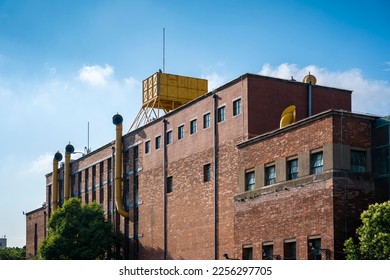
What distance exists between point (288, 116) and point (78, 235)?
22735mm

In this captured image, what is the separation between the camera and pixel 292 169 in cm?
3459

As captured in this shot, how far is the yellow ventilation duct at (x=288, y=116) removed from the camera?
38281 millimetres

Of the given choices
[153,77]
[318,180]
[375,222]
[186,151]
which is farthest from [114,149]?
[375,222]

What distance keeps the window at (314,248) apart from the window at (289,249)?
1.23 metres

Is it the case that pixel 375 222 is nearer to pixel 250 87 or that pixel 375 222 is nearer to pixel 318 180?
pixel 318 180

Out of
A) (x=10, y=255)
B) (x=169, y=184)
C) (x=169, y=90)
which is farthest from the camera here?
(x=10, y=255)

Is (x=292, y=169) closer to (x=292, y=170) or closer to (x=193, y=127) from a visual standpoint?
(x=292, y=170)

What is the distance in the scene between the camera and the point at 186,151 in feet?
152

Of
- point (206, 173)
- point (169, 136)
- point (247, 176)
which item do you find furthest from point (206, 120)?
point (247, 176)

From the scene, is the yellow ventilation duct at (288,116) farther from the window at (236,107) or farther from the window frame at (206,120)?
the window frame at (206,120)

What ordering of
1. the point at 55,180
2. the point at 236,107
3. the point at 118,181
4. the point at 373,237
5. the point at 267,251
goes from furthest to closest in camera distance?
1. the point at 55,180
2. the point at 118,181
3. the point at 236,107
4. the point at 267,251
5. the point at 373,237

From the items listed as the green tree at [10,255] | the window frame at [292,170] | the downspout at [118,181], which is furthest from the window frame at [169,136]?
the green tree at [10,255]

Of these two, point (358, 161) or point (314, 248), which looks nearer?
point (314, 248)

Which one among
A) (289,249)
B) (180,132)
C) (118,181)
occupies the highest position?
(180,132)
